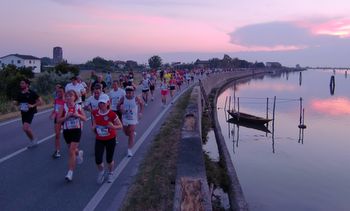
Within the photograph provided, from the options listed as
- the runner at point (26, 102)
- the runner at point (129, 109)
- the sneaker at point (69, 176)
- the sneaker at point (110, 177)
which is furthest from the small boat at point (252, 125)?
the sneaker at point (69, 176)

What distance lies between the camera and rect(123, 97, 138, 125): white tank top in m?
9.70

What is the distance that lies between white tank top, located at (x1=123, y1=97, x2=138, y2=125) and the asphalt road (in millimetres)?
876

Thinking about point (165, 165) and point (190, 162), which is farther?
point (165, 165)

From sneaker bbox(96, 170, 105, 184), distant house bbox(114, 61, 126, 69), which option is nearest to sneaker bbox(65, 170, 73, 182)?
sneaker bbox(96, 170, 105, 184)

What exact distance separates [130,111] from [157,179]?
7.19ft

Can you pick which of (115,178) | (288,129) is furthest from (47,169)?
(288,129)

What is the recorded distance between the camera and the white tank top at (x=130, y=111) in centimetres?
970

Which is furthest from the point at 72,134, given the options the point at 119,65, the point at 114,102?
the point at 119,65

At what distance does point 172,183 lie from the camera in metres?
7.96

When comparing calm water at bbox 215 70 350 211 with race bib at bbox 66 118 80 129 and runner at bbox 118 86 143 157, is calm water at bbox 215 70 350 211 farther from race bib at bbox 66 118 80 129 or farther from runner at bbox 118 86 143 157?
race bib at bbox 66 118 80 129

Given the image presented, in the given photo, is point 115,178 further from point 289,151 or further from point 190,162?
point 289,151

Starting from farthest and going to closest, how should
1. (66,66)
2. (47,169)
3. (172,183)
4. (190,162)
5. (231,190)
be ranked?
(66,66) < (231,190) < (47,169) < (172,183) < (190,162)

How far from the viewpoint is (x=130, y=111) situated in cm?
974

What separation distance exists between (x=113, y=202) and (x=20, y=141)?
5.80 metres
